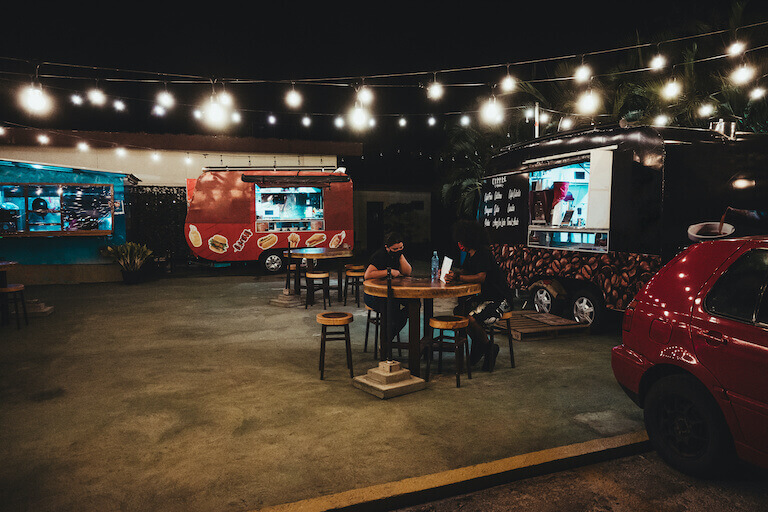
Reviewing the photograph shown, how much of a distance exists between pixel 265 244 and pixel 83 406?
34.0ft

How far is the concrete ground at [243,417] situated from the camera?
334 centimetres

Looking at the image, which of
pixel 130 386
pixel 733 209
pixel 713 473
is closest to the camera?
pixel 713 473

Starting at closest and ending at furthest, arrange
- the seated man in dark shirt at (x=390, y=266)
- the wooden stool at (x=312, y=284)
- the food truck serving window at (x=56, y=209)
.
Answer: the seated man in dark shirt at (x=390, y=266) < the wooden stool at (x=312, y=284) < the food truck serving window at (x=56, y=209)

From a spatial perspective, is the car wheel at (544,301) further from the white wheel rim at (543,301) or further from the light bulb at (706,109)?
the light bulb at (706,109)

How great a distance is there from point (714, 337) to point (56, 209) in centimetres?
1439

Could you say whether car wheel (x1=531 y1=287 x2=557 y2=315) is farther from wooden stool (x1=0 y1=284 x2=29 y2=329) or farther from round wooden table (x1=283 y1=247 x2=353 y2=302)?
wooden stool (x1=0 y1=284 x2=29 y2=329)

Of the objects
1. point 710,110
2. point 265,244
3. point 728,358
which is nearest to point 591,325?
point 728,358

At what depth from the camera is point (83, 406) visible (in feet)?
15.5

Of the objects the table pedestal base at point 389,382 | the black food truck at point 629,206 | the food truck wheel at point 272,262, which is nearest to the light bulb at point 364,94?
the black food truck at point 629,206

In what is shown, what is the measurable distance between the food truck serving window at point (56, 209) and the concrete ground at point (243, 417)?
624 centimetres

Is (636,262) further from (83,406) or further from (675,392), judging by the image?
(83,406)

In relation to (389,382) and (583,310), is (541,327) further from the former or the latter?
(389,382)

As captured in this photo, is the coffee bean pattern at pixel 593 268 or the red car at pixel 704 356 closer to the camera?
the red car at pixel 704 356

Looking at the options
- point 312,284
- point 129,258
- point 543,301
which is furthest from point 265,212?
point 543,301
